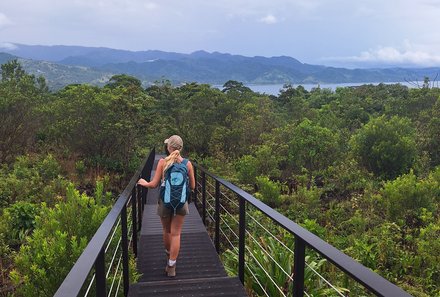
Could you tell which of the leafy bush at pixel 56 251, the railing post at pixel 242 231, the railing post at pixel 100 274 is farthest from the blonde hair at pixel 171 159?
the railing post at pixel 100 274

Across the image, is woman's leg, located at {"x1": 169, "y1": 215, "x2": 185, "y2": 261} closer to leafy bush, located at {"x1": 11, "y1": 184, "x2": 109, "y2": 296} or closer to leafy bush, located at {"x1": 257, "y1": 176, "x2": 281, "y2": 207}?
leafy bush, located at {"x1": 11, "y1": 184, "x2": 109, "y2": 296}

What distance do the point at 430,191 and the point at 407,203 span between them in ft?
2.18

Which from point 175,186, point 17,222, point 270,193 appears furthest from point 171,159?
point 270,193

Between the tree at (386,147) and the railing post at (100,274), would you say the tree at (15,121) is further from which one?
the railing post at (100,274)

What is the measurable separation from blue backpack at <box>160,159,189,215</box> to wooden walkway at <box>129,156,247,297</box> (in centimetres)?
83

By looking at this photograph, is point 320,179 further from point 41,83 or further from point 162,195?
point 41,83

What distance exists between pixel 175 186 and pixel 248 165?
10873 mm

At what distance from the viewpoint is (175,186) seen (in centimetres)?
452

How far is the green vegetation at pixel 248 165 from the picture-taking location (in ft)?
25.6

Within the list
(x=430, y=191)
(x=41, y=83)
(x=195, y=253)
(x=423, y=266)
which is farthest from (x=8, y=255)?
(x=41, y=83)

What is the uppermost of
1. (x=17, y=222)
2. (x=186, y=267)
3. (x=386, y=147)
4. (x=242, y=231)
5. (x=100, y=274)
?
(x=100, y=274)

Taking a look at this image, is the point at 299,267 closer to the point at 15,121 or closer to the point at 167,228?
the point at 167,228

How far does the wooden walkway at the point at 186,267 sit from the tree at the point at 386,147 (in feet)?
30.1

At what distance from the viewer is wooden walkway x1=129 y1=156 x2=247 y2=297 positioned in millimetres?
3863
